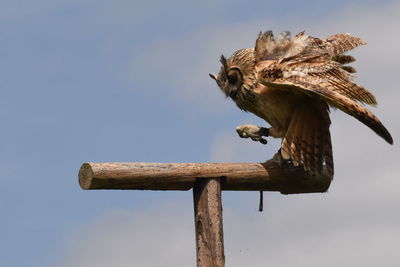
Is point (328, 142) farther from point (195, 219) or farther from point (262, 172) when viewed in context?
point (195, 219)

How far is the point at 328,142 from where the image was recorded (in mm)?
9578

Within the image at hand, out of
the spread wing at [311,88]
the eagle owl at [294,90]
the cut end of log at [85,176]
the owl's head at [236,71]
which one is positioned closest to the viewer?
the cut end of log at [85,176]

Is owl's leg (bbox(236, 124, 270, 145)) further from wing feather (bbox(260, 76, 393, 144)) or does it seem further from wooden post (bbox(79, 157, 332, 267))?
wing feather (bbox(260, 76, 393, 144))

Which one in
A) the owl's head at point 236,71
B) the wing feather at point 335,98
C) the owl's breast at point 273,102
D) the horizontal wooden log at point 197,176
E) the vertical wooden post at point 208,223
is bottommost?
the vertical wooden post at point 208,223

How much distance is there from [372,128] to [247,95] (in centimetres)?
109

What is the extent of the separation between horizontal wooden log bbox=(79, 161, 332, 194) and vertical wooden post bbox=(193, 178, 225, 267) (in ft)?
0.26

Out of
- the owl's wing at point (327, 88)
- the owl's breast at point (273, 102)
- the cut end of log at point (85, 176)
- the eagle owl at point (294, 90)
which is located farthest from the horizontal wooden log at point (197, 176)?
the owl's wing at point (327, 88)

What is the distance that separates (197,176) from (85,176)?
0.83 meters

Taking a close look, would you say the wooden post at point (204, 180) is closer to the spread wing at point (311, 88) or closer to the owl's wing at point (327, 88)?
the spread wing at point (311, 88)

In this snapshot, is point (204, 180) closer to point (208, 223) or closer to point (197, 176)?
point (197, 176)

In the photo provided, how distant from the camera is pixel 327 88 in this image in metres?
9.12

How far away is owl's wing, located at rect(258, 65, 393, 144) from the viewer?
29.2ft

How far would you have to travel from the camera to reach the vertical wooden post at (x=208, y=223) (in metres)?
8.87

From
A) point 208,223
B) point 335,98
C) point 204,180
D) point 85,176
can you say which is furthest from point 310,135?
point 85,176
